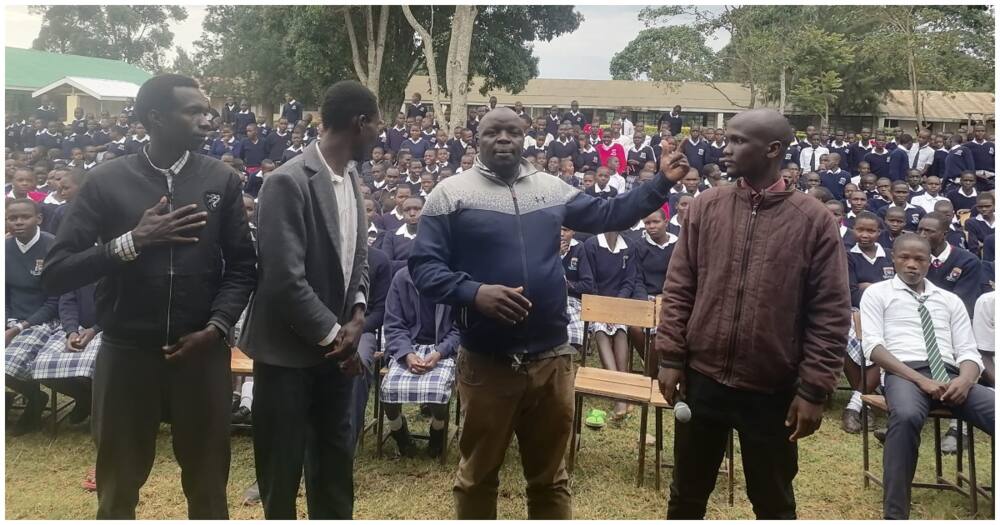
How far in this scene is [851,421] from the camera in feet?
16.7

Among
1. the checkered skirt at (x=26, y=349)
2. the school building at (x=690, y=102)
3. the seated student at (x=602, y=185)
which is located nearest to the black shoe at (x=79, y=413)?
the checkered skirt at (x=26, y=349)

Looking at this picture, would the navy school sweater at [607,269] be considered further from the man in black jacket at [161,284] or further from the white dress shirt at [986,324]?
the man in black jacket at [161,284]

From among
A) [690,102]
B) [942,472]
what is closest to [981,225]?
[942,472]

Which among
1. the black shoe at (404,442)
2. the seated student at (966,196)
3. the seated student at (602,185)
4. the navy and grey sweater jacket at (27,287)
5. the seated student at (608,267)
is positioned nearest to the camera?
the black shoe at (404,442)

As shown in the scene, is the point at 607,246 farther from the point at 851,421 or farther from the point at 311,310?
the point at 311,310

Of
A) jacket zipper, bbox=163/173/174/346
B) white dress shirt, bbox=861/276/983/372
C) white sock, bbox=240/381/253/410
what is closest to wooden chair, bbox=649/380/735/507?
white dress shirt, bbox=861/276/983/372

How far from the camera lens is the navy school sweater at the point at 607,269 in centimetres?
620

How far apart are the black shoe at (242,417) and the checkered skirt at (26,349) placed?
1304 millimetres

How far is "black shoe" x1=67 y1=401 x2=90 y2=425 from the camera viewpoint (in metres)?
4.93

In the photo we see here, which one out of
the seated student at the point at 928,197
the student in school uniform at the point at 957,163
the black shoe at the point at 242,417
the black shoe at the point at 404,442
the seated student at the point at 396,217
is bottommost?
the black shoe at the point at 404,442

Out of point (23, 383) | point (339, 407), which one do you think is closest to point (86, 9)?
point (23, 383)

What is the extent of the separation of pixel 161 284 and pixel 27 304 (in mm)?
3318

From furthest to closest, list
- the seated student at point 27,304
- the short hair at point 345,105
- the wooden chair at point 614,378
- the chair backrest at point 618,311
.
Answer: the chair backrest at point 618,311
the seated student at point 27,304
the wooden chair at point 614,378
the short hair at point 345,105

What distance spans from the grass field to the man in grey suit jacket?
1224 mm
